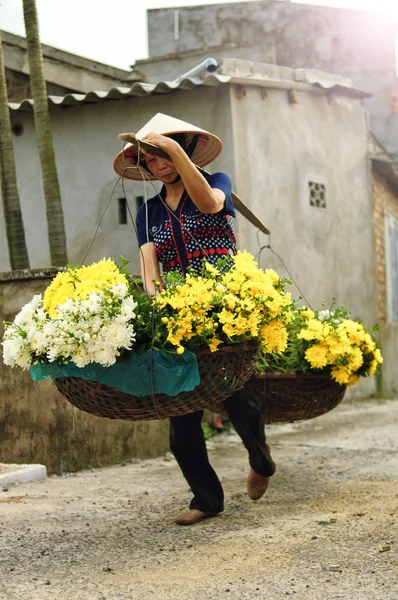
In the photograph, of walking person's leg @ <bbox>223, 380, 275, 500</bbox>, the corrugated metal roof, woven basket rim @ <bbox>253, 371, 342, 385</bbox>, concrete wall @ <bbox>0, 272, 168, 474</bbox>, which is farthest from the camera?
the corrugated metal roof

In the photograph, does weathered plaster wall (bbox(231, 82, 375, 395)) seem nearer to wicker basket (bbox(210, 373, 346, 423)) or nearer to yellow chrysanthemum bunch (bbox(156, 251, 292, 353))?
wicker basket (bbox(210, 373, 346, 423))

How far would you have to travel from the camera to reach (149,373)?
10.8 feet

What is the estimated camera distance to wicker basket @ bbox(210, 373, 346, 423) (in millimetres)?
4750

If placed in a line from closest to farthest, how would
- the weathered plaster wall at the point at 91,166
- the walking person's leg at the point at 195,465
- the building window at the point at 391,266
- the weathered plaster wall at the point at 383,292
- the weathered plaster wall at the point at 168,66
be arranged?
the walking person's leg at the point at 195,465 → the weathered plaster wall at the point at 91,166 → the weathered plaster wall at the point at 383,292 → the building window at the point at 391,266 → the weathered plaster wall at the point at 168,66

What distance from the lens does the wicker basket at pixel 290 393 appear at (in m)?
4.75

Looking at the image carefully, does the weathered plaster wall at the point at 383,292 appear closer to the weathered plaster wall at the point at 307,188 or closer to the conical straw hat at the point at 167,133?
the weathered plaster wall at the point at 307,188

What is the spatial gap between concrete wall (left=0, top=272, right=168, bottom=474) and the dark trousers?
2074 mm

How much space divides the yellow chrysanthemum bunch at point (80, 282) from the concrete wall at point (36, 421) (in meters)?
2.72

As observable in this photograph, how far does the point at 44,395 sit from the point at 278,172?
5.06 m

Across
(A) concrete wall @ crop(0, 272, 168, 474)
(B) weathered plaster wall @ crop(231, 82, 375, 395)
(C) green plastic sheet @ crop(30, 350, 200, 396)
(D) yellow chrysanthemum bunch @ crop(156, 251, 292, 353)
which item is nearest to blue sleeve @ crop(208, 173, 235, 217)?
(D) yellow chrysanthemum bunch @ crop(156, 251, 292, 353)

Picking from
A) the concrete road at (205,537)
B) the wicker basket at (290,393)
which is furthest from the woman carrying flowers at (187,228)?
the wicker basket at (290,393)

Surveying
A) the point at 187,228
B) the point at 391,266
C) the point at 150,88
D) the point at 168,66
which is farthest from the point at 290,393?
the point at 168,66

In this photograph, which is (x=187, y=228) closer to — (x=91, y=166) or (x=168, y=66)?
(x=91, y=166)

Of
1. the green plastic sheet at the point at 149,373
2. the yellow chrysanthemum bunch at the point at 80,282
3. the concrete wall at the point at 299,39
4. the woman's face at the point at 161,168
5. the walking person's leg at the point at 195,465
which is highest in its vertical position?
the concrete wall at the point at 299,39
